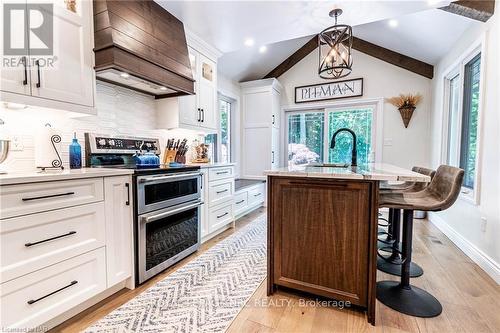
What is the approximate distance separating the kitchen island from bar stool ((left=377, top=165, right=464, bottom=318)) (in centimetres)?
26

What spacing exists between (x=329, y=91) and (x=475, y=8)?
2442 millimetres

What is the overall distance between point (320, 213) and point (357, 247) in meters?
0.30

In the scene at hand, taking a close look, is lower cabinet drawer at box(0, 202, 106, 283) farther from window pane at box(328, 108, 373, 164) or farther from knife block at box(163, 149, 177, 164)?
window pane at box(328, 108, 373, 164)

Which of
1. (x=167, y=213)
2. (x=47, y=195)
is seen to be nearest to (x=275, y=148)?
(x=167, y=213)

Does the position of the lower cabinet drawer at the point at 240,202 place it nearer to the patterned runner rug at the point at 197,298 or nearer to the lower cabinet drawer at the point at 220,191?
the lower cabinet drawer at the point at 220,191

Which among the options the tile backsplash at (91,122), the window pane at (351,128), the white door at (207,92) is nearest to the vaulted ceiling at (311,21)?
the white door at (207,92)

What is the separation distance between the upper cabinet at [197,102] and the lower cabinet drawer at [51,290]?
1584 millimetres

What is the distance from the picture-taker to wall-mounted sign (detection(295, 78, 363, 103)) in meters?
4.48

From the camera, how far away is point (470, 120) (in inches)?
114

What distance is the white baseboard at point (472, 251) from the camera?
2.04 meters

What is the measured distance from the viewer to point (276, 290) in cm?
186

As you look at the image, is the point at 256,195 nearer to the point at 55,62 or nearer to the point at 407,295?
the point at 407,295

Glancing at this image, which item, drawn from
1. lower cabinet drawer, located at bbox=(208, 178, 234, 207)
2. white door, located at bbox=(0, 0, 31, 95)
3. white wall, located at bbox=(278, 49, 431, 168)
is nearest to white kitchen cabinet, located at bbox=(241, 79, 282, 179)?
white wall, located at bbox=(278, 49, 431, 168)

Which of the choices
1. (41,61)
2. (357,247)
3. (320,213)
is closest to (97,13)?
(41,61)
